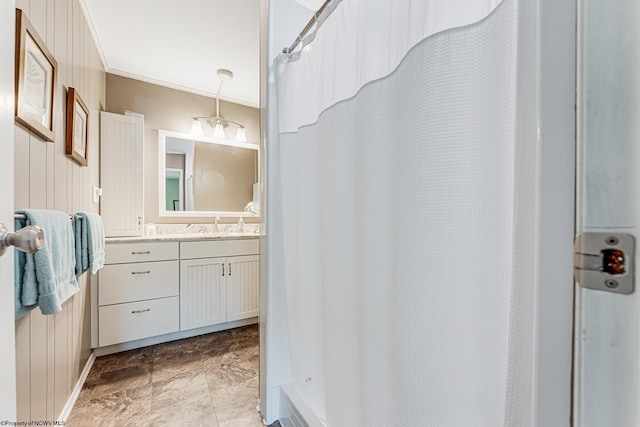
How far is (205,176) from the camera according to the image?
2785 mm

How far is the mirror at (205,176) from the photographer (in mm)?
2588

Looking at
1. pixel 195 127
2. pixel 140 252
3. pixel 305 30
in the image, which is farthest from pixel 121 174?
pixel 305 30

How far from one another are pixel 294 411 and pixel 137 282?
1471 millimetres

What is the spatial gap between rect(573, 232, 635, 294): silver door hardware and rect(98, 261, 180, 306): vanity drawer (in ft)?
7.55

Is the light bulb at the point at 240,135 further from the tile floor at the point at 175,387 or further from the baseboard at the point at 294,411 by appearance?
the baseboard at the point at 294,411

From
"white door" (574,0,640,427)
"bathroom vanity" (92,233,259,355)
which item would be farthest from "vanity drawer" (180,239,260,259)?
"white door" (574,0,640,427)

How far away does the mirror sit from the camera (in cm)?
259

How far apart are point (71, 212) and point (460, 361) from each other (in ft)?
6.04

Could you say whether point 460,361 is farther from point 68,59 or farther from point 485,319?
point 68,59

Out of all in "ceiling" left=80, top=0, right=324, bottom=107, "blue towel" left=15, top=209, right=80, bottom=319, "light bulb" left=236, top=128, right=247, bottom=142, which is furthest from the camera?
"light bulb" left=236, top=128, right=247, bottom=142

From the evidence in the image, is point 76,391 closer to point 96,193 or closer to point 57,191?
point 57,191

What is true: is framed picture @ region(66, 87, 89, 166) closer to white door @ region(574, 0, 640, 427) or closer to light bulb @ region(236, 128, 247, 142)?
light bulb @ region(236, 128, 247, 142)

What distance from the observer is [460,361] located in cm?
59

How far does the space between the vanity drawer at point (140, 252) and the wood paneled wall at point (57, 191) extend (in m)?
0.20
